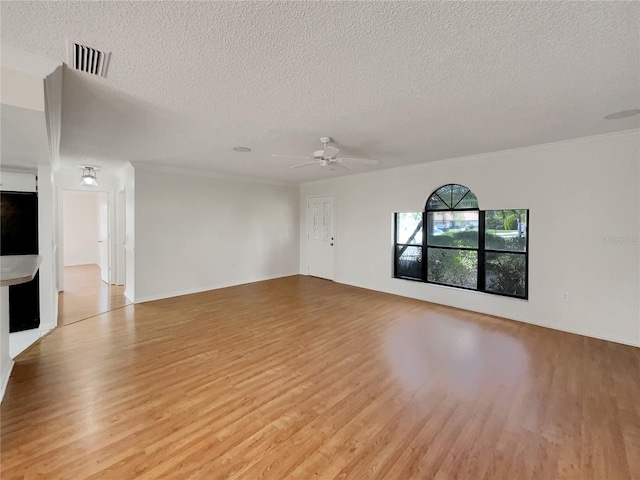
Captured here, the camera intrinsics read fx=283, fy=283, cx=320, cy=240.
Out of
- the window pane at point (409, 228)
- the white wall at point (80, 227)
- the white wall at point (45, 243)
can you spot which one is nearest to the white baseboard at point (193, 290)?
the white wall at point (45, 243)

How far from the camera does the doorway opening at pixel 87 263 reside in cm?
479

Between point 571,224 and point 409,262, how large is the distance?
246cm

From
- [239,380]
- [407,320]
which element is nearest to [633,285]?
[407,320]

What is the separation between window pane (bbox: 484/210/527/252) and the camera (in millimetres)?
4180

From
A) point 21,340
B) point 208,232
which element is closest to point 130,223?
point 208,232

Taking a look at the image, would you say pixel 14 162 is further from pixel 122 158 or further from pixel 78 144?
pixel 122 158

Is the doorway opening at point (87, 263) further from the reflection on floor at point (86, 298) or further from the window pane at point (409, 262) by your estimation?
the window pane at point (409, 262)

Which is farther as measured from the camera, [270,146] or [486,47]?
[270,146]

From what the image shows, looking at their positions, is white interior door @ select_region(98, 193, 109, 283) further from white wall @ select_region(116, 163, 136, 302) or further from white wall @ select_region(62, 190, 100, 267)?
white wall @ select_region(62, 190, 100, 267)

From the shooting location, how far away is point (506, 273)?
436 cm

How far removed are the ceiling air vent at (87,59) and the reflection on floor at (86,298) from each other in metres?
3.65

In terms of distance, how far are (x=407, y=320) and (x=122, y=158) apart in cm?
521

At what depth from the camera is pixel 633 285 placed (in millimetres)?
3342

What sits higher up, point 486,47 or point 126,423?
point 486,47
